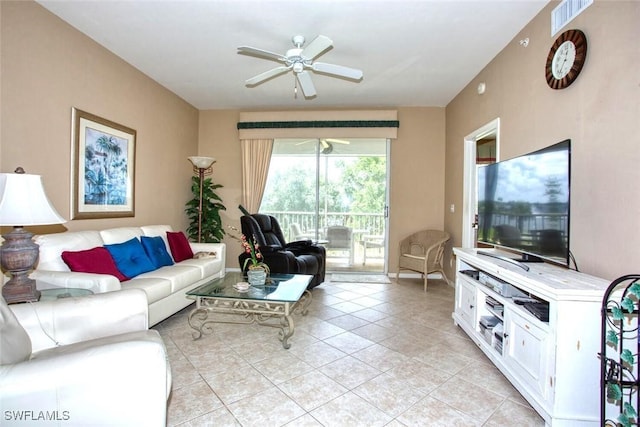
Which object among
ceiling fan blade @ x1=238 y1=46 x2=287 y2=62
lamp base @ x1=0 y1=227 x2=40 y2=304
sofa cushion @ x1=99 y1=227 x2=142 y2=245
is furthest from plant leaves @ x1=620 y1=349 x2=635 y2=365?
sofa cushion @ x1=99 y1=227 x2=142 y2=245

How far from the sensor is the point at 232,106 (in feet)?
16.8

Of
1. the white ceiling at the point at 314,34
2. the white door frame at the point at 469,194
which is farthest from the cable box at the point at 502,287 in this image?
the white ceiling at the point at 314,34

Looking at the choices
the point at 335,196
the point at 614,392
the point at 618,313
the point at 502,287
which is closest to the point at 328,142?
the point at 335,196

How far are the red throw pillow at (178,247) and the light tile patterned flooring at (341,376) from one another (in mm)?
756

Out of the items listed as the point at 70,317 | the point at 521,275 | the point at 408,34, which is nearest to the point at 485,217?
the point at 521,275

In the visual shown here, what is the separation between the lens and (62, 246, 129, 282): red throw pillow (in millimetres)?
2402

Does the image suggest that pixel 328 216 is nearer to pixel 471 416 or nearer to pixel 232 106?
pixel 232 106

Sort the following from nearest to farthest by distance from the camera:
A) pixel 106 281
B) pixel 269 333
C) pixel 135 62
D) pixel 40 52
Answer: pixel 106 281, pixel 40 52, pixel 269 333, pixel 135 62

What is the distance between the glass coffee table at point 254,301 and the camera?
8.05 ft

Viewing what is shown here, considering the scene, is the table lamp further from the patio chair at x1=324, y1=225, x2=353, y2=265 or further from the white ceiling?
the patio chair at x1=324, y1=225, x2=353, y2=265

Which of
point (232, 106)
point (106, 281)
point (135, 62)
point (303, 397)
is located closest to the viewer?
point (303, 397)

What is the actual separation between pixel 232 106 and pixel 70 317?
167 inches

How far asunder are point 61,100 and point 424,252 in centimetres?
468

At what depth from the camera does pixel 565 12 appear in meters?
2.18
